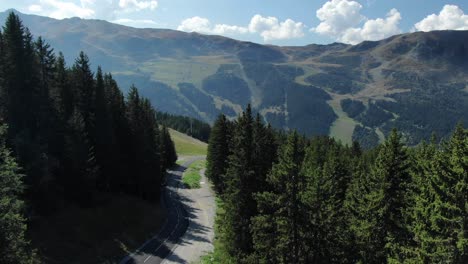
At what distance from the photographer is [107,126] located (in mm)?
48656

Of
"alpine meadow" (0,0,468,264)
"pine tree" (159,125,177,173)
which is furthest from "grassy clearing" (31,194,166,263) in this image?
"pine tree" (159,125,177,173)

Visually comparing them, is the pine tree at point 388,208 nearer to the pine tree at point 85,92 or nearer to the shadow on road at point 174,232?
the shadow on road at point 174,232

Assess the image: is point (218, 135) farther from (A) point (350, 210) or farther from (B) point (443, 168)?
(B) point (443, 168)

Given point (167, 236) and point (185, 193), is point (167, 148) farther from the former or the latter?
point (167, 236)

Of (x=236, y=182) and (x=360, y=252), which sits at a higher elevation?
(x=236, y=182)

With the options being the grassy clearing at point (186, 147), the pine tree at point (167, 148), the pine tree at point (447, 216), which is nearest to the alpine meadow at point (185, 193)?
the pine tree at point (447, 216)

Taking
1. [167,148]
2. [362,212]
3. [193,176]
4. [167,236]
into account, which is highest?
[362,212]

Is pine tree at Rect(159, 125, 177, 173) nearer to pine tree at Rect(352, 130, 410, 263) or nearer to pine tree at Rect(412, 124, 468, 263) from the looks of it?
pine tree at Rect(352, 130, 410, 263)

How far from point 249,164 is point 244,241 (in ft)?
17.1

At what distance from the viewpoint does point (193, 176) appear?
309 ft

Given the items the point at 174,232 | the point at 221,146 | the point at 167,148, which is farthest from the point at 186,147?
the point at 174,232

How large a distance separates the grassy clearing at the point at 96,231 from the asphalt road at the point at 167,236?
95cm

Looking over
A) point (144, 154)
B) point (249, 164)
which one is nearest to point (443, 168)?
point (249, 164)

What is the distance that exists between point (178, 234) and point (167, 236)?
1978 millimetres
